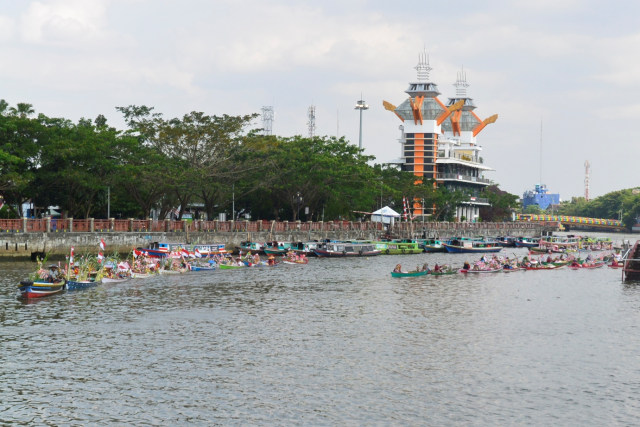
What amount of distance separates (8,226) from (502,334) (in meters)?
52.4

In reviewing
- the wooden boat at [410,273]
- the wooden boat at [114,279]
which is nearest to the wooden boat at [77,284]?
the wooden boat at [114,279]

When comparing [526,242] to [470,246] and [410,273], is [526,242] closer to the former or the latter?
[470,246]

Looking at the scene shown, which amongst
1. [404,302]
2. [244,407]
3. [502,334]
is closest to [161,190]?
[404,302]

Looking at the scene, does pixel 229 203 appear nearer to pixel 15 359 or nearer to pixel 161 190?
pixel 161 190

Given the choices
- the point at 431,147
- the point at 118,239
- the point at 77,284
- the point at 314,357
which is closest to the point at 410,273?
the point at 77,284

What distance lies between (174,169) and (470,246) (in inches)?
1986

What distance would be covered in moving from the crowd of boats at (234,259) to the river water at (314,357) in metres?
1.69

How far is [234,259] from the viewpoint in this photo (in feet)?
268

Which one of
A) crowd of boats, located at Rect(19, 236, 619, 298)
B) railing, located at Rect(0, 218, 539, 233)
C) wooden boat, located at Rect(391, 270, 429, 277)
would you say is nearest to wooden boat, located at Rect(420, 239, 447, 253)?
crowd of boats, located at Rect(19, 236, 619, 298)

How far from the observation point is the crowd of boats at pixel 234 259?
183 ft

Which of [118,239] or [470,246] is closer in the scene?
[118,239]

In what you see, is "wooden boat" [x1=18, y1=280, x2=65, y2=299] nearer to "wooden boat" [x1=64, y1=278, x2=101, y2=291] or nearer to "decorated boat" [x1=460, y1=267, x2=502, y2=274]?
"wooden boat" [x1=64, y1=278, x2=101, y2=291]

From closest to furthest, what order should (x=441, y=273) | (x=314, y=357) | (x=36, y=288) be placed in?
1. (x=314, y=357)
2. (x=36, y=288)
3. (x=441, y=273)

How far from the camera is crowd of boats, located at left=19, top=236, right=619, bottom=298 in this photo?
55725 millimetres
